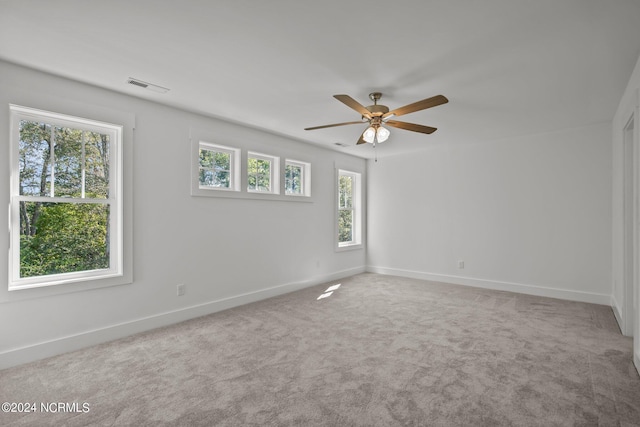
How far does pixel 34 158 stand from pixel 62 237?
2.48 ft

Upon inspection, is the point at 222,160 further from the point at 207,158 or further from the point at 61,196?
the point at 61,196

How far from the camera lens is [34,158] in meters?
2.93

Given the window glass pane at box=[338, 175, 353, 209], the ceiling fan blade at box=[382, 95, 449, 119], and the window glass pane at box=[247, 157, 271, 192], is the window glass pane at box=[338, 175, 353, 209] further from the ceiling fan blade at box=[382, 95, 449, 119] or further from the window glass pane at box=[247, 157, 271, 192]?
the ceiling fan blade at box=[382, 95, 449, 119]

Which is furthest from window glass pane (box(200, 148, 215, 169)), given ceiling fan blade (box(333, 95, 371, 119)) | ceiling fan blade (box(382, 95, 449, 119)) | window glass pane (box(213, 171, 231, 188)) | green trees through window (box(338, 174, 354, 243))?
green trees through window (box(338, 174, 354, 243))

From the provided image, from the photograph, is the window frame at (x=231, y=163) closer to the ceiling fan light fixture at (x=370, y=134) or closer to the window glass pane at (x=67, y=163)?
the window glass pane at (x=67, y=163)

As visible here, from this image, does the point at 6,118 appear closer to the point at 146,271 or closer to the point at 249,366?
the point at 146,271

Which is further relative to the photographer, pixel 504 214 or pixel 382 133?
pixel 504 214

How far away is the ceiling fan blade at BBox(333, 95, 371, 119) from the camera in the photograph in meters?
2.62

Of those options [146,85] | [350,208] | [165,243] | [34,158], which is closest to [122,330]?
[165,243]

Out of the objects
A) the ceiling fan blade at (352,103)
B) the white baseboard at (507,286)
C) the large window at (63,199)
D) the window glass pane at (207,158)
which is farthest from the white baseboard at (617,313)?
the large window at (63,199)

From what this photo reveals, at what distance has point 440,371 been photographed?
8.50 ft

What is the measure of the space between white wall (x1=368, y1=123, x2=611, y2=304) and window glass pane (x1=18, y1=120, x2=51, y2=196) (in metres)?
5.38

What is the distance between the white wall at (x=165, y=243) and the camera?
110 inches

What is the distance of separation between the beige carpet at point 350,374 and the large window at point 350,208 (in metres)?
2.84
